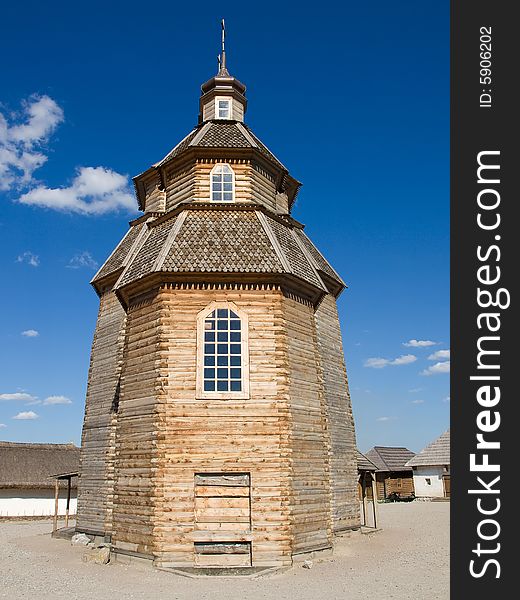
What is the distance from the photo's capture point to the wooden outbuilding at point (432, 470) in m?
44.2

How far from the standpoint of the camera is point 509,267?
10.4 meters

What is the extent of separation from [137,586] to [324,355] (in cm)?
1134

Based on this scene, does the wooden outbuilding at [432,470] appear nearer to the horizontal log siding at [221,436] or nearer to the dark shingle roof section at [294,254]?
the dark shingle roof section at [294,254]

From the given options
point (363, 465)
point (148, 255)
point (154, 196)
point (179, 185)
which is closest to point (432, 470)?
point (363, 465)

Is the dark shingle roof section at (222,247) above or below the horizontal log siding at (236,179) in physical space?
below

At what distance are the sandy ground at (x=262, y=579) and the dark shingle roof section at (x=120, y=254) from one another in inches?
436

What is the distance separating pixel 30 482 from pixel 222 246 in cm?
2721

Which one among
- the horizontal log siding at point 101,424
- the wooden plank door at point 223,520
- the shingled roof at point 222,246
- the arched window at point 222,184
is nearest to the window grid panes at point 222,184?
the arched window at point 222,184

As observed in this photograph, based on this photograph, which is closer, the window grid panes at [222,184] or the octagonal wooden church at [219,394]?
the octagonal wooden church at [219,394]

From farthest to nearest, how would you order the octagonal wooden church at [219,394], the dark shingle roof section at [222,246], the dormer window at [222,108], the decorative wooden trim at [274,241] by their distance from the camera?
1. the dormer window at [222,108]
2. the decorative wooden trim at [274,241]
3. the dark shingle roof section at [222,246]
4. the octagonal wooden church at [219,394]

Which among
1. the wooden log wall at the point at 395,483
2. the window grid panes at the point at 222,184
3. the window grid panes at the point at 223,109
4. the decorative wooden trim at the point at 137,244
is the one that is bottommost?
the wooden log wall at the point at 395,483

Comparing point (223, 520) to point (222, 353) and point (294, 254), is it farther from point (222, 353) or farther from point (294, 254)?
point (294, 254)

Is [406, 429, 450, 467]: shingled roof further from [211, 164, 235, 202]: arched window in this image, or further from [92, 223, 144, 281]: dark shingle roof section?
[211, 164, 235, 202]: arched window

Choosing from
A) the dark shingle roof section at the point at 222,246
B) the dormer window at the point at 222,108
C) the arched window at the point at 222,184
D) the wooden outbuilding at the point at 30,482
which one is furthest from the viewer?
the wooden outbuilding at the point at 30,482
